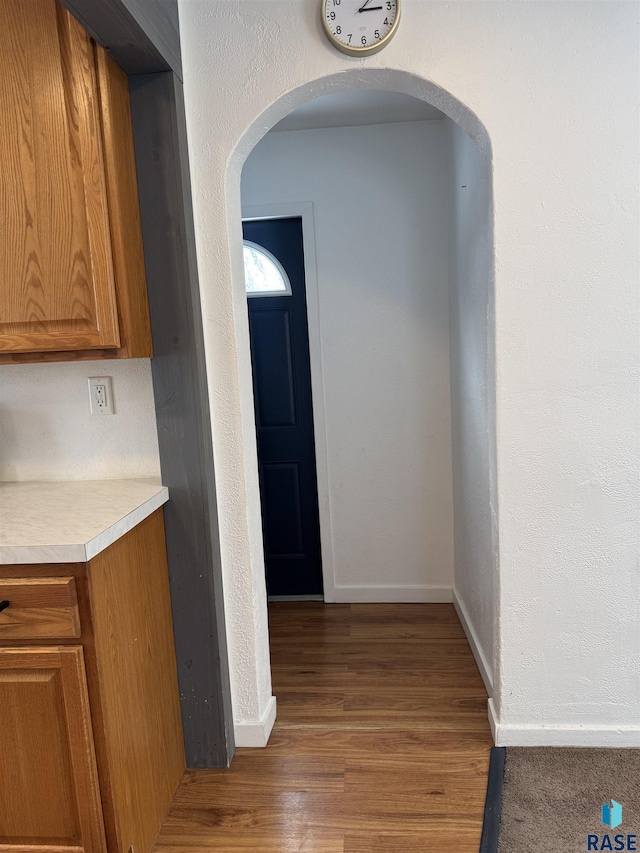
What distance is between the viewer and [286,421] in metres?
3.31

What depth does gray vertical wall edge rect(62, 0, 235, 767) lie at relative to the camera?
69.5 inches

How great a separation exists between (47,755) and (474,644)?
171cm

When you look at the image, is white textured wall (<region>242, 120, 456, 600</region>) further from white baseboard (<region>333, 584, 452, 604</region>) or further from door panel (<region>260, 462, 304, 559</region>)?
door panel (<region>260, 462, 304, 559</region>)

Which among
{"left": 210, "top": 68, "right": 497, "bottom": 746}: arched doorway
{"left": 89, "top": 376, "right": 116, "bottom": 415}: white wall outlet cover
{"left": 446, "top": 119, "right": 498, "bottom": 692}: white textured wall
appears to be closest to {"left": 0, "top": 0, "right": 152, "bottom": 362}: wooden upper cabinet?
{"left": 89, "top": 376, "right": 116, "bottom": 415}: white wall outlet cover

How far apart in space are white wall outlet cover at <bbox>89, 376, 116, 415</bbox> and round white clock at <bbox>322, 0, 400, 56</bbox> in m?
1.18

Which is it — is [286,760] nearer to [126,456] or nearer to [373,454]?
[126,456]

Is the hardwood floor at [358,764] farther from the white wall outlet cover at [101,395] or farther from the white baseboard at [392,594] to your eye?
the white wall outlet cover at [101,395]

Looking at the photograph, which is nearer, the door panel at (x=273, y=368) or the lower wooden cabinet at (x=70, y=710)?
the lower wooden cabinet at (x=70, y=710)

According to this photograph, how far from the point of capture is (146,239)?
71.7 inches

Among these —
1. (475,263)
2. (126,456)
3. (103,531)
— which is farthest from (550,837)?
(475,263)

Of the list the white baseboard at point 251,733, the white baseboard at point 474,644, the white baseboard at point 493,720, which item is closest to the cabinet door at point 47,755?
the white baseboard at point 251,733

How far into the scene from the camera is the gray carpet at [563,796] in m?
1.63

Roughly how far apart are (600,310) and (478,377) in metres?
0.58

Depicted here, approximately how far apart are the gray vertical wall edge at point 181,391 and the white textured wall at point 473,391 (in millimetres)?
877
